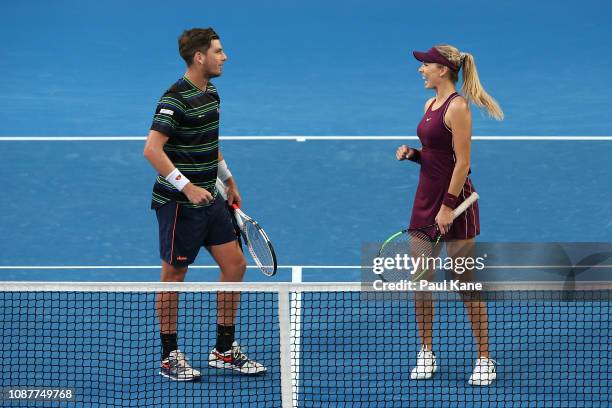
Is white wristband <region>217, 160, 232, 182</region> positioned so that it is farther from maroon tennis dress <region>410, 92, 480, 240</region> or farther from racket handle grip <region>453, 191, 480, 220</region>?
racket handle grip <region>453, 191, 480, 220</region>

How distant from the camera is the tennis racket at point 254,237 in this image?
712 cm

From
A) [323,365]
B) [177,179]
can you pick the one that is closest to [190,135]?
[177,179]

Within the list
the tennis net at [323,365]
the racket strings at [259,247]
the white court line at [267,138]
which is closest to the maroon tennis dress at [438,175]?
the tennis net at [323,365]

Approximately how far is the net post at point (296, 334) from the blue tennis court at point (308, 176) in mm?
69

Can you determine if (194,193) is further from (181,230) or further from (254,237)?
(254,237)

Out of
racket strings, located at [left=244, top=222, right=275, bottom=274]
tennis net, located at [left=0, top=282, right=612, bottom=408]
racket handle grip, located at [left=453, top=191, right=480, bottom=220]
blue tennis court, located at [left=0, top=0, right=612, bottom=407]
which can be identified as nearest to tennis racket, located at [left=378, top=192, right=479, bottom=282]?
racket handle grip, located at [left=453, top=191, right=480, bottom=220]

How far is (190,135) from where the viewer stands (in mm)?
6758

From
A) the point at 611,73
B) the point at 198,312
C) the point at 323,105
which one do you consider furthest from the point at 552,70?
the point at 198,312

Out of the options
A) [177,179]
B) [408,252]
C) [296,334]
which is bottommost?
[296,334]

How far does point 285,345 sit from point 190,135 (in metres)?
1.45

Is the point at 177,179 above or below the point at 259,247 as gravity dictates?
above

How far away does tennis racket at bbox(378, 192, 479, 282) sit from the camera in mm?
6828

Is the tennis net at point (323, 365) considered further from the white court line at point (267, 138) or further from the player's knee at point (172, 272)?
the white court line at point (267, 138)

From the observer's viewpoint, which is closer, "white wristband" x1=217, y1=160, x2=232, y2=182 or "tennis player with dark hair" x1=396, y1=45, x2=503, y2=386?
"tennis player with dark hair" x1=396, y1=45, x2=503, y2=386
